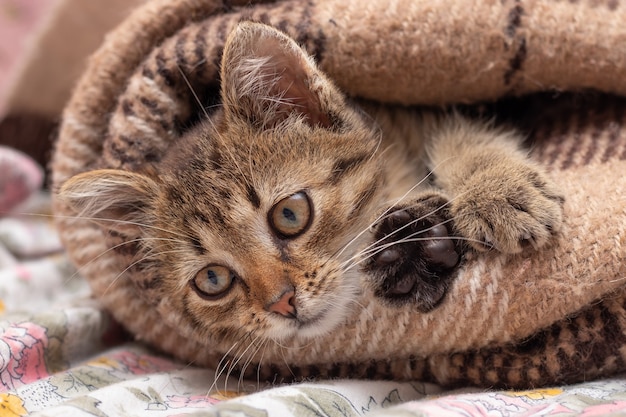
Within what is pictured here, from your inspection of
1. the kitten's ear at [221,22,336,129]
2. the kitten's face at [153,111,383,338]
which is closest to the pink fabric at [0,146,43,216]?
the kitten's face at [153,111,383,338]

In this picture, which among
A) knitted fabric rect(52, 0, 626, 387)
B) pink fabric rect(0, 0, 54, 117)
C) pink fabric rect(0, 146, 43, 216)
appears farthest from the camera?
pink fabric rect(0, 0, 54, 117)

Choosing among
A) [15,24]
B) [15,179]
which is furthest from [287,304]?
[15,24]

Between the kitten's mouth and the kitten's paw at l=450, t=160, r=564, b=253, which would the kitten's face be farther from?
the kitten's paw at l=450, t=160, r=564, b=253

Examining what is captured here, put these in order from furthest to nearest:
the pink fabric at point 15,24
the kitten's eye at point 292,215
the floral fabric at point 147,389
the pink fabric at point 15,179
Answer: the pink fabric at point 15,24 → the pink fabric at point 15,179 → the kitten's eye at point 292,215 → the floral fabric at point 147,389

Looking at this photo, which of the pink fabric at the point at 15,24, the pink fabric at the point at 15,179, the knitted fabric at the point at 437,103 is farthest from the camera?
the pink fabric at the point at 15,24

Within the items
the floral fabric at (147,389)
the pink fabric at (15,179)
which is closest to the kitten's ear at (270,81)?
the floral fabric at (147,389)

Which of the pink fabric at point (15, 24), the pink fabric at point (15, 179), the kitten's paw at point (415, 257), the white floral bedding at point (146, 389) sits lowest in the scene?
the white floral bedding at point (146, 389)

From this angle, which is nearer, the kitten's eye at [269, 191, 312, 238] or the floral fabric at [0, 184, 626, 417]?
the floral fabric at [0, 184, 626, 417]

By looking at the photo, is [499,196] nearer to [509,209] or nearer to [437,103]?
[509,209]

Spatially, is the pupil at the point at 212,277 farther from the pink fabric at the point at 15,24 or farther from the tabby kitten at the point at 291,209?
the pink fabric at the point at 15,24
